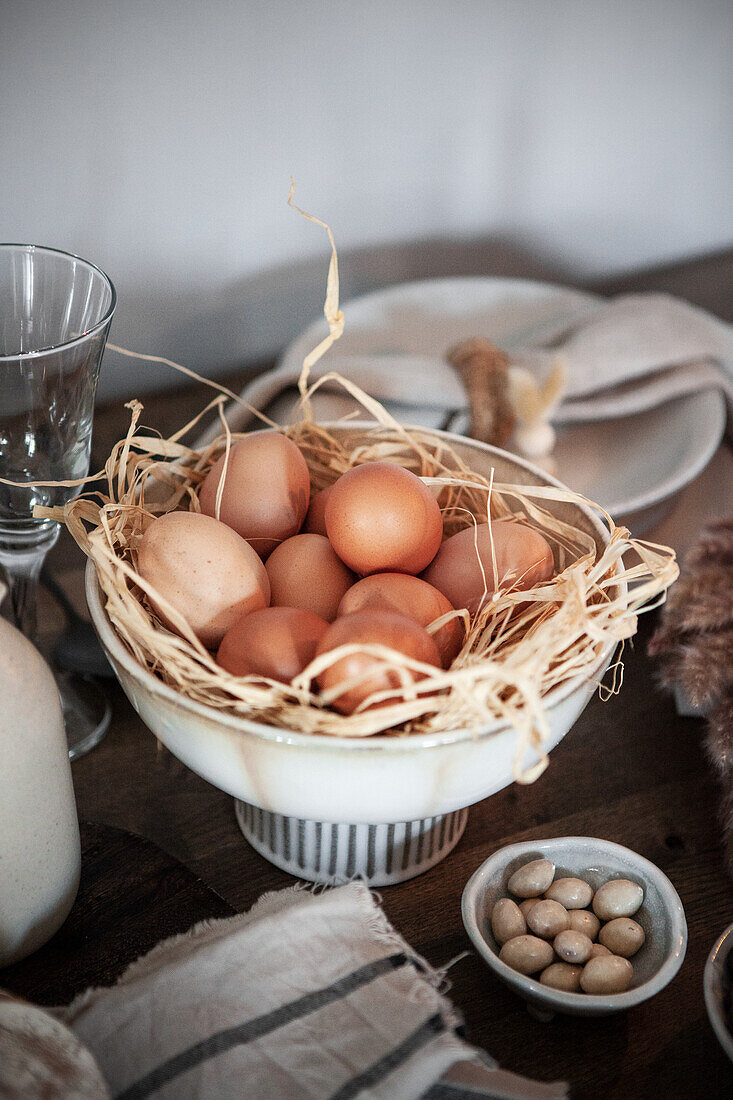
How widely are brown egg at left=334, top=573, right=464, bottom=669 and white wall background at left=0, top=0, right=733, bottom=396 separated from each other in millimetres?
470

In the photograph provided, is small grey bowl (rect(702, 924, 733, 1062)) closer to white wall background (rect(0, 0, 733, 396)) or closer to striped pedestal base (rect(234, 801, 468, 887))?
striped pedestal base (rect(234, 801, 468, 887))

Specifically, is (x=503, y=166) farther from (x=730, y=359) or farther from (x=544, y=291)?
(x=730, y=359)

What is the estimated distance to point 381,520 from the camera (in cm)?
39

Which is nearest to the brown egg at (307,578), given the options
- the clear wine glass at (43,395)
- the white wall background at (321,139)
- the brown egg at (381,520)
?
the brown egg at (381,520)

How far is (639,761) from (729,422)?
34 cm

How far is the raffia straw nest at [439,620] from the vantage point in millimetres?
318

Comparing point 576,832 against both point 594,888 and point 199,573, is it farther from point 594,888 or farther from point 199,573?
point 199,573

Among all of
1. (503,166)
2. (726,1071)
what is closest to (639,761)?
(726,1071)

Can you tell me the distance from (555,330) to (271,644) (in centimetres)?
51

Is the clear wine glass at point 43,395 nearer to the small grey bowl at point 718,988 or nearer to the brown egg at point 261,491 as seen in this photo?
the brown egg at point 261,491

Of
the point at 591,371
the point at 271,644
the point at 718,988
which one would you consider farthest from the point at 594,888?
the point at 591,371

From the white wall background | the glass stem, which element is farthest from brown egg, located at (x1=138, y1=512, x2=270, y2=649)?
the white wall background

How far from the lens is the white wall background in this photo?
0.65 m

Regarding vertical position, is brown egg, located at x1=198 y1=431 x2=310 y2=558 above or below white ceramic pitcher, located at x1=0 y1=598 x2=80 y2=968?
above
